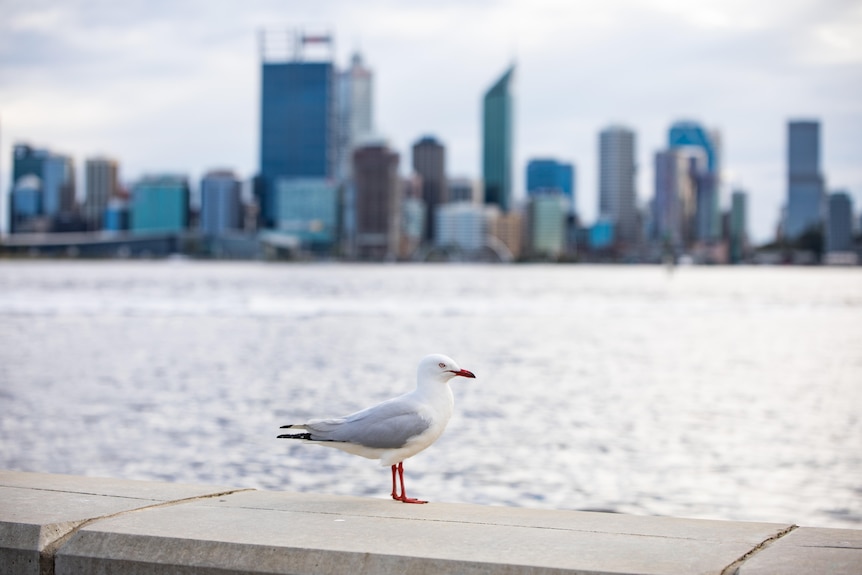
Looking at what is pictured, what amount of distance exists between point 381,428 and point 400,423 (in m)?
0.10

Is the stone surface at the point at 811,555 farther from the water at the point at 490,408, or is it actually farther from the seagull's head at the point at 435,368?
the water at the point at 490,408

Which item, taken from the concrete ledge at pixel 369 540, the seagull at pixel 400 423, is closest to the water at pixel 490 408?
the seagull at pixel 400 423

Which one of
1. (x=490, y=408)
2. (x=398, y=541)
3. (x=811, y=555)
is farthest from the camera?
(x=490, y=408)

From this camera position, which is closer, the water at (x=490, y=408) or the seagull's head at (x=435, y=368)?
the seagull's head at (x=435, y=368)

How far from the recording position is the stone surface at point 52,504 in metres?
5.01

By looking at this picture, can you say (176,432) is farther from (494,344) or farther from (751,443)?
(494,344)

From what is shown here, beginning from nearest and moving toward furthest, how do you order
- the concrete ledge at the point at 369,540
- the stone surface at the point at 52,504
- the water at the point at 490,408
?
the concrete ledge at the point at 369,540 < the stone surface at the point at 52,504 < the water at the point at 490,408

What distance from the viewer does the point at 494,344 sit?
39.8 m

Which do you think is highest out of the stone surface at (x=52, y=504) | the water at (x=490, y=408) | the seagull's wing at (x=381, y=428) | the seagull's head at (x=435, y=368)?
the seagull's head at (x=435, y=368)

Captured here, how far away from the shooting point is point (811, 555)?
15.2ft

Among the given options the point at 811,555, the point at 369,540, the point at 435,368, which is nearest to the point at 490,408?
the point at 435,368

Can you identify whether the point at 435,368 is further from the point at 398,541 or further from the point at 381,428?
the point at 398,541

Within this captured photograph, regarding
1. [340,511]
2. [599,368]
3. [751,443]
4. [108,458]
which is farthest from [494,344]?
[340,511]

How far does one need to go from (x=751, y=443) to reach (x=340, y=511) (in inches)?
530
